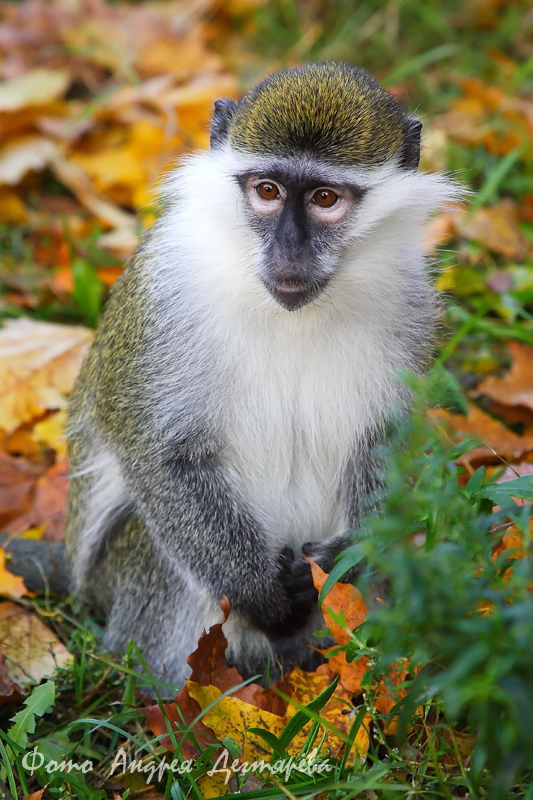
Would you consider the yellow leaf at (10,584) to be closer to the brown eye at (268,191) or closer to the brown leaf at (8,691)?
the brown leaf at (8,691)

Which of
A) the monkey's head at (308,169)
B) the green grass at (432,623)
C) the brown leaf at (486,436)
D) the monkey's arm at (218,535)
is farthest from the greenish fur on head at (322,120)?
the brown leaf at (486,436)

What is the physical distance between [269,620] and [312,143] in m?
1.69

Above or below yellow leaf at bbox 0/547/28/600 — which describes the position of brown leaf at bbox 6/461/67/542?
above

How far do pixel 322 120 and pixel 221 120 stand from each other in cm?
55

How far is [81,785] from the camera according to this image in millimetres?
2730

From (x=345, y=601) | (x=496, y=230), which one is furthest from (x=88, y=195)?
(x=345, y=601)

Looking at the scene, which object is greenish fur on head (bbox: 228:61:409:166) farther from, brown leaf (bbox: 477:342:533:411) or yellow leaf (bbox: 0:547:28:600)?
yellow leaf (bbox: 0:547:28:600)

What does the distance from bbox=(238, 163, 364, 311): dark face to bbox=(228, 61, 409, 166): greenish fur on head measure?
0.29 feet

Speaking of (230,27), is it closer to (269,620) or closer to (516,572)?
(269,620)

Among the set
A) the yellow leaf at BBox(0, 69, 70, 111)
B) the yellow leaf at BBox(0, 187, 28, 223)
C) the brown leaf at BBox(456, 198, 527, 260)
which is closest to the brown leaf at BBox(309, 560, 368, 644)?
the brown leaf at BBox(456, 198, 527, 260)

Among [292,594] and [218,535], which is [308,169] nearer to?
[218,535]

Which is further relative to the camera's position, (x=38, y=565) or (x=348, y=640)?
(x=38, y=565)

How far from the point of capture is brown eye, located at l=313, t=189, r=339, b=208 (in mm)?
2967

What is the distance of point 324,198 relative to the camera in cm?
297
